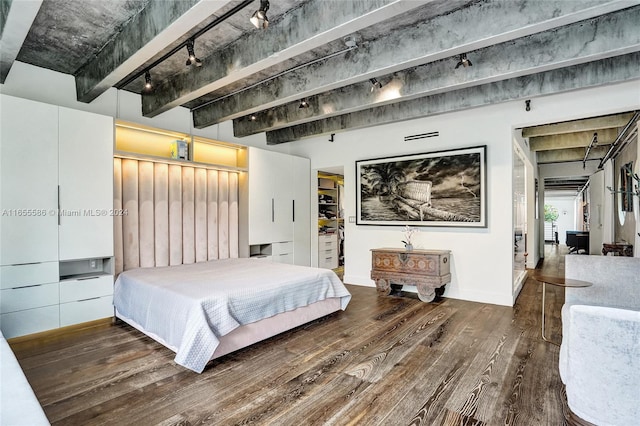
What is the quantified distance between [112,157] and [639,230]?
675cm

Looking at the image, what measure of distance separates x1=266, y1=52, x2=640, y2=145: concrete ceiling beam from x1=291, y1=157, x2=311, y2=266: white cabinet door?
2.61 ft

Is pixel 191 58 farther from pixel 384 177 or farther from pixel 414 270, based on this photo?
pixel 414 270

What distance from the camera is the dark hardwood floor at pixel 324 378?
7.02ft

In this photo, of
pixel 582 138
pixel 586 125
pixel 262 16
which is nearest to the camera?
pixel 262 16

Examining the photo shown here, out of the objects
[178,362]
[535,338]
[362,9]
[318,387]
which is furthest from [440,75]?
[178,362]

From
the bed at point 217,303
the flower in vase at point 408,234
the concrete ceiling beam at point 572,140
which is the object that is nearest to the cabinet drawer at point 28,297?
the bed at point 217,303

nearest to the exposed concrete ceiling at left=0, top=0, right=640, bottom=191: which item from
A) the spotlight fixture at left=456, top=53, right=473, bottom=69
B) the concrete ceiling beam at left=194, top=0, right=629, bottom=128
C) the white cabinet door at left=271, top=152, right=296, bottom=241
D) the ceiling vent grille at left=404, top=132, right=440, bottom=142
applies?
the concrete ceiling beam at left=194, top=0, right=629, bottom=128

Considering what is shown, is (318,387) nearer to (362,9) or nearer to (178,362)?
(178,362)

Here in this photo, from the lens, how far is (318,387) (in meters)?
2.47

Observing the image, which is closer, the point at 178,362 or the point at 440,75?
the point at 178,362

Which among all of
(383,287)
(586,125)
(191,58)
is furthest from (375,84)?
(586,125)

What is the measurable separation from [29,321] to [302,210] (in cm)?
420

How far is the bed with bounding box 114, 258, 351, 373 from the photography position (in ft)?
9.20

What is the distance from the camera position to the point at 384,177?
5691 millimetres
